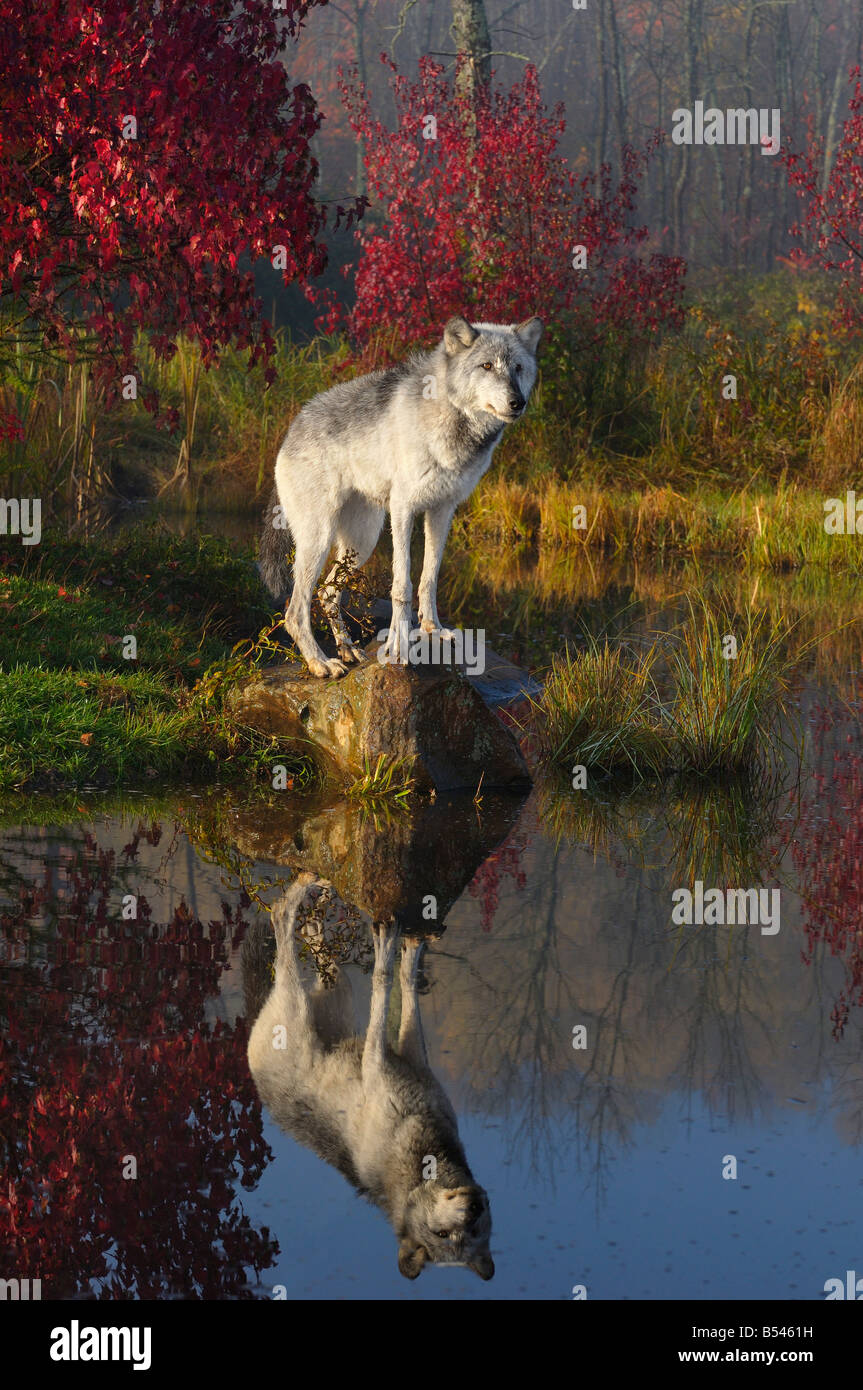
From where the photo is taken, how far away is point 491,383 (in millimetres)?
7715

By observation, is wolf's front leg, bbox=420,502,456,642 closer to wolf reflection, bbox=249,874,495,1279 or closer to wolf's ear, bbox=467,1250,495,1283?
wolf reflection, bbox=249,874,495,1279

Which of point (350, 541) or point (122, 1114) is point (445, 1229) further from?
point (350, 541)

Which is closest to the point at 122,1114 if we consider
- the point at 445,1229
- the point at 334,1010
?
the point at 334,1010

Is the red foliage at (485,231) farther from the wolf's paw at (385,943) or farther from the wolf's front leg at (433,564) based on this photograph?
the wolf's paw at (385,943)

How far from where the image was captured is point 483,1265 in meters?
3.80

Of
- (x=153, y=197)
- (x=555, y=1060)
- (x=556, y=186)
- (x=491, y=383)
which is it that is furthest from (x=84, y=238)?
(x=556, y=186)

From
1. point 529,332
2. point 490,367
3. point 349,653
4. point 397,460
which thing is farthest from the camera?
point 349,653

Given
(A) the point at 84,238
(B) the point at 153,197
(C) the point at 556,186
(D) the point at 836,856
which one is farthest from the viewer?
(C) the point at 556,186

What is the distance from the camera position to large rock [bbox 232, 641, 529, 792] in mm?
8602

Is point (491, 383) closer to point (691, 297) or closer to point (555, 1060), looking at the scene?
point (555, 1060)

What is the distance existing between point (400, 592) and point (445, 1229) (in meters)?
4.90

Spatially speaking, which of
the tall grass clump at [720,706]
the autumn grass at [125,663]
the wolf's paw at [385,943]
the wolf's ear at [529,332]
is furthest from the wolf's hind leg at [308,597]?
the wolf's paw at [385,943]

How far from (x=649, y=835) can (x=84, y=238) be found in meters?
5.99

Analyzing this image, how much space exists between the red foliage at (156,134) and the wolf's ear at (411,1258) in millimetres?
6268
